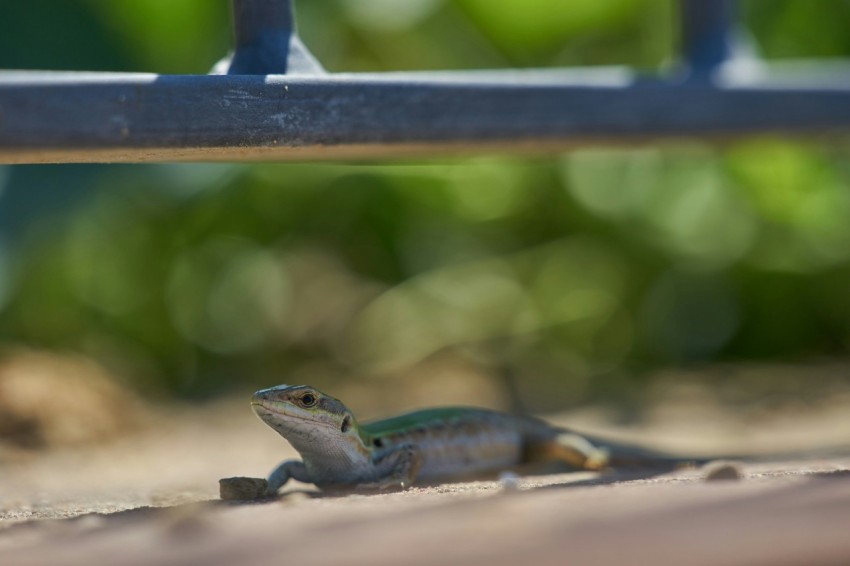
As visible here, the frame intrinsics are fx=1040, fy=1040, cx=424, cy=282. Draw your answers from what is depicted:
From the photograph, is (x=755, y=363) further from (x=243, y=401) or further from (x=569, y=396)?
(x=243, y=401)

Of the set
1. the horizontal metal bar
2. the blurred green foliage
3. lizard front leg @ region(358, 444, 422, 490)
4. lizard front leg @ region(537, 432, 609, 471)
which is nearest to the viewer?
the horizontal metal bar

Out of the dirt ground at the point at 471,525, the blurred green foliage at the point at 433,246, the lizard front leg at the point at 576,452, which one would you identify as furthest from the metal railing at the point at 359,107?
the blurred green foliage at the point at 433,246

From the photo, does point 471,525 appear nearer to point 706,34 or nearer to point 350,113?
point 350,113

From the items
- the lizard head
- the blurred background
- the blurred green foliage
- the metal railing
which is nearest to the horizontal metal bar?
the metal railing

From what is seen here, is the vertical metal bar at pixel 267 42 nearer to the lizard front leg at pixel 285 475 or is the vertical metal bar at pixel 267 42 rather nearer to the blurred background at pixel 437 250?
the lizard front leg at pixel 285 475

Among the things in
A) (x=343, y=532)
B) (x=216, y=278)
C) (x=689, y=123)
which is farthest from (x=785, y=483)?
(x=216, y=278)

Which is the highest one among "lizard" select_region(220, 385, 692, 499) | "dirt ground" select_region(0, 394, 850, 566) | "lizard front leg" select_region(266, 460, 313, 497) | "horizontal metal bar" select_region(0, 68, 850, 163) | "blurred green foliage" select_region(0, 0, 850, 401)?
"blurred green foliage" select_region(0, 0, 850, 401)

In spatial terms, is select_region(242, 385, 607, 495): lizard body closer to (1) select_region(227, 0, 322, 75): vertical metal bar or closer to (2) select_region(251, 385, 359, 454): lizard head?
(2) select_region(251, 385, 359, 454): lizard head

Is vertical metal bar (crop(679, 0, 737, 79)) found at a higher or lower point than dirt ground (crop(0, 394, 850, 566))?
higher
